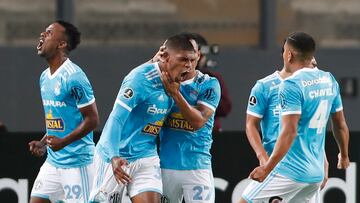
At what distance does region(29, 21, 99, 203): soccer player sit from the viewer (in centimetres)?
1059

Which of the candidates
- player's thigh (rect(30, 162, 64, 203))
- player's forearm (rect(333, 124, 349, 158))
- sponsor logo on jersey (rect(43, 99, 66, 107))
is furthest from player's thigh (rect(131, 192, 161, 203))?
player's forearm (rect(333, 124, 349, 158))

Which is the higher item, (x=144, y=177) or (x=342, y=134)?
(x=342, y=134)

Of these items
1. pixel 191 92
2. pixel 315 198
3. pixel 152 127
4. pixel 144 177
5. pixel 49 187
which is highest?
pixel 191 92

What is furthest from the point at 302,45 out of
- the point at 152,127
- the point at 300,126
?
the point at 152,127

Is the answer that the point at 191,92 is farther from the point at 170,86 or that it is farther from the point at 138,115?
the point at 170,86

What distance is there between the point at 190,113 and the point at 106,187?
2.85 feet

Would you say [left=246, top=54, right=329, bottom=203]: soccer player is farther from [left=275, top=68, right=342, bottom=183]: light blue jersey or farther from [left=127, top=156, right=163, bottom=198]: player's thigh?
[left=127, top=156, right=163, bottom=198]: player's thigh

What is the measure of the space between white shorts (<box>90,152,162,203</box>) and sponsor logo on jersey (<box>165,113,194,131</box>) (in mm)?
293

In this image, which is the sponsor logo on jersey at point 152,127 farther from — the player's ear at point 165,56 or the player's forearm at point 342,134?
the player's forearm at point 342,134

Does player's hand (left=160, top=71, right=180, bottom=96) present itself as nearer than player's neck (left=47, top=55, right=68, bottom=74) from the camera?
Yes

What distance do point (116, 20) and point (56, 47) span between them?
22.2ft

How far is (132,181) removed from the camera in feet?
31.8

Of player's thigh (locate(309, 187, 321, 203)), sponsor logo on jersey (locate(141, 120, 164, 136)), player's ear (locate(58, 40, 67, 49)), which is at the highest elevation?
player's ear (locate(58, 40, 67, 49))

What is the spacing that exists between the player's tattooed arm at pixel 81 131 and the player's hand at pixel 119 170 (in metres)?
1.39
